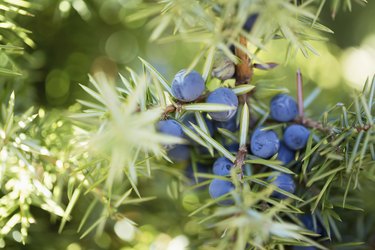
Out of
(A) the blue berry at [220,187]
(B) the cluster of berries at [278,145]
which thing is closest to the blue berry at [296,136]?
(B) the cluster of berries at [278,145]

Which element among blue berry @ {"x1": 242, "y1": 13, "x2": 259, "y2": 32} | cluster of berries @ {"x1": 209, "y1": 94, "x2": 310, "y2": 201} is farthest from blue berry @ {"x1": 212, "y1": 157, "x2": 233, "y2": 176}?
blue berry @ {"x1": 242, "y1": 13, "x2": 259, "y2": 32}

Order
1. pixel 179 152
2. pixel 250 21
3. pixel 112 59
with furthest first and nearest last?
1. pixel 112 59
2. pixel 179 152
3. pixel 250 21

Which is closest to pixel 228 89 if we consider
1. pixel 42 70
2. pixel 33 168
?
pixel 33 168

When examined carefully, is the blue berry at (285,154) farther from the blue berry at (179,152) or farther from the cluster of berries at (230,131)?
the blue berry at (179,152)

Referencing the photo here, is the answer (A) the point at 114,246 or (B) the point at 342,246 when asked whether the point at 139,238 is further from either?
(B) the point at 342,246

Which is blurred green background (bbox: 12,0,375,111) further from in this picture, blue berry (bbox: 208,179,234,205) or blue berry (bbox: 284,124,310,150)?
blue berry (bbox: 208,179,234,205)

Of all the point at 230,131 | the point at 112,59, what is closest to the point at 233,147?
the point at 230,131

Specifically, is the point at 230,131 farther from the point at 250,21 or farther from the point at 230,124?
the point at 250,21
